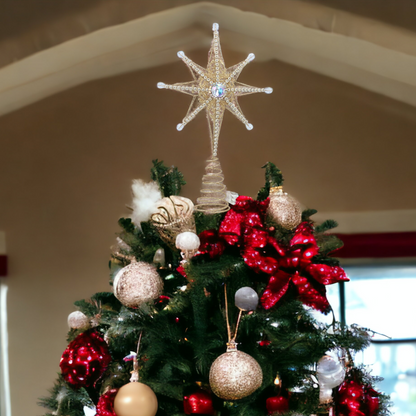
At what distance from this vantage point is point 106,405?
46 cm

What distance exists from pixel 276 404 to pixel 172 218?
0.26m

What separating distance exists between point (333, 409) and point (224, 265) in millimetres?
252

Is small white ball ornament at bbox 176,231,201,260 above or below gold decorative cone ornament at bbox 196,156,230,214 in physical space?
below

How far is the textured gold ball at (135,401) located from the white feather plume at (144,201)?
0.22 metres

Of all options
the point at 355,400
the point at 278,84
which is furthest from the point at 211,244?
the point at 278,84

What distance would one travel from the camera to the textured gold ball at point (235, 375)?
0.42m

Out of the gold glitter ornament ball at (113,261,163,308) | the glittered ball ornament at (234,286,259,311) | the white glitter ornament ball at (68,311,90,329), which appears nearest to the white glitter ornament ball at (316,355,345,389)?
the glittered ball ornament at (234,286,259,311)

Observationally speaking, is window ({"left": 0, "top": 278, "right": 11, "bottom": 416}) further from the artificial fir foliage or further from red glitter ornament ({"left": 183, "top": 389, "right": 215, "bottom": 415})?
red glitter ornament ({"left": 183, "top": 389, "right": 215, "bottom": 415})

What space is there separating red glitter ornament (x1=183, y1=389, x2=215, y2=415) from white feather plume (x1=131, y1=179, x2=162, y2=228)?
0.77 ft

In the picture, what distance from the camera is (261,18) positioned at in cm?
155

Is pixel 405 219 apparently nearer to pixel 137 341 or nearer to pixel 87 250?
pixel 87 250

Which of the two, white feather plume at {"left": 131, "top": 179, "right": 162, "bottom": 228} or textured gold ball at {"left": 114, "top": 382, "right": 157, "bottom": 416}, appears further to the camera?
white feather plume at {"left": 131, "top": 179, "right": 162, "bottom": 228}

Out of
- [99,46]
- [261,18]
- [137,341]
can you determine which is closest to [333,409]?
[137,341]

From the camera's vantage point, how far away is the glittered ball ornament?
45 cm
